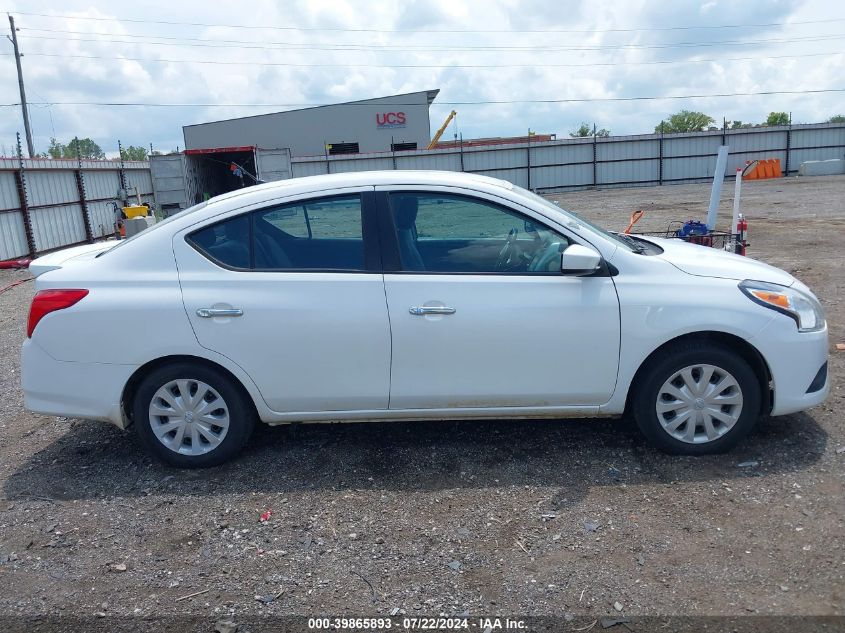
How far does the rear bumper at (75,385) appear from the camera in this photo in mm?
4172

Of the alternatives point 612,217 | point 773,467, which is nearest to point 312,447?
point 773,467

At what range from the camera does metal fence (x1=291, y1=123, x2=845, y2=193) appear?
36125 mm

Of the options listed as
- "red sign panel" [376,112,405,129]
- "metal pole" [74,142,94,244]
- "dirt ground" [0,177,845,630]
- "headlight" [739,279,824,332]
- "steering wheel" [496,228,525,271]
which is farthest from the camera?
"red sign panel" [376,112,405,129]

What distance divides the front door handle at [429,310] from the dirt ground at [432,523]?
95 cm

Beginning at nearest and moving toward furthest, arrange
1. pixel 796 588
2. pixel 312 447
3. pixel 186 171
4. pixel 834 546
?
1. pixel 796 588
2. pixel 834 546
3. pixel 312 447
4. pixel 186 171

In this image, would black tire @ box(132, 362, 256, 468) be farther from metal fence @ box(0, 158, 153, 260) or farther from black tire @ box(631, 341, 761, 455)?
metal fence @ box(0, 158, 153, 260)

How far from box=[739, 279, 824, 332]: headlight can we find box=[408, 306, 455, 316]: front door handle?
1696mm

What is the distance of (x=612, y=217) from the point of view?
2138 cm

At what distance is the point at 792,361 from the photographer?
13.3 ft

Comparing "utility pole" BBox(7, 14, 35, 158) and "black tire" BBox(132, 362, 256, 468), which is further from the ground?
"utility pole" BBox(7, 14, 35, 158)

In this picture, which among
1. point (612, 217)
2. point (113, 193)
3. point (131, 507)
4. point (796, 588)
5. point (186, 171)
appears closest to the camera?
point (796, 588)

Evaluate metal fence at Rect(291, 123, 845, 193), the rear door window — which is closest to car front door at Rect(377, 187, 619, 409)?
the rear door window

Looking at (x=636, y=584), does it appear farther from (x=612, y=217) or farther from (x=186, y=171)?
(x=186, y=171)

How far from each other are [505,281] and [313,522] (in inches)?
67.0
